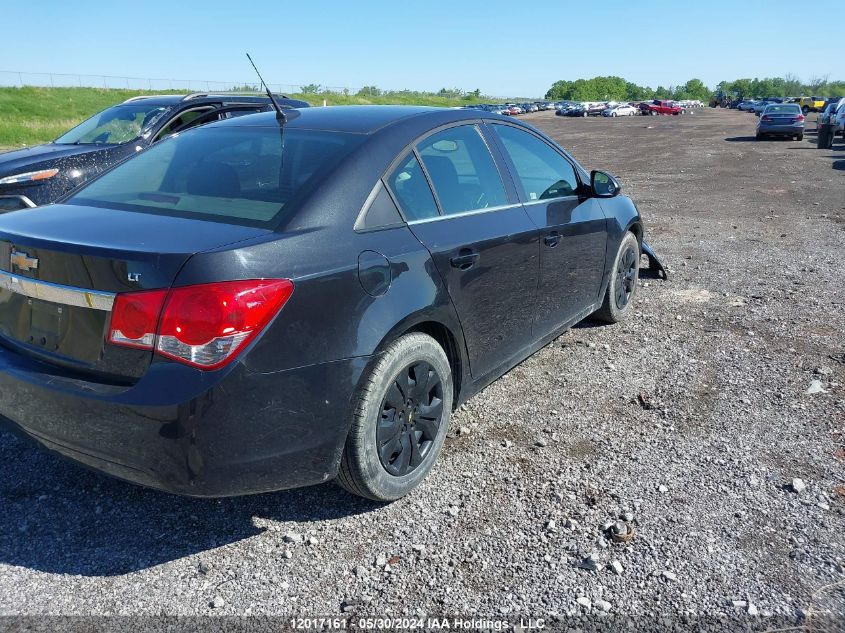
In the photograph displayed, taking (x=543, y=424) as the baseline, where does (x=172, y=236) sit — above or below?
above

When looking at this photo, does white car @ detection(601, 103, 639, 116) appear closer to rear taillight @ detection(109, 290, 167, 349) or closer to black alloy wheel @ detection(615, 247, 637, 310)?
black alloy wheel @ detection(615, 247, 637, 310)

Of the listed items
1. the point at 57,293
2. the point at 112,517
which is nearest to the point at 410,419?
the point at 112,517

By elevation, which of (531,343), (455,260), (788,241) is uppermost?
(455,260)

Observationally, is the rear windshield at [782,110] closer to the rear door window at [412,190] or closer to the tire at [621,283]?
the tire at [621,283]

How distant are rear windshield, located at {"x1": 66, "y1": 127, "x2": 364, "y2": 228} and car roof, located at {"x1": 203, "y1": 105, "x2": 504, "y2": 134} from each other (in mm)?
89

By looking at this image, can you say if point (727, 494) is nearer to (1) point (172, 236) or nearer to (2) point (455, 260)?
(2) point (455, 260)

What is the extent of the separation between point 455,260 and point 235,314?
1243mm

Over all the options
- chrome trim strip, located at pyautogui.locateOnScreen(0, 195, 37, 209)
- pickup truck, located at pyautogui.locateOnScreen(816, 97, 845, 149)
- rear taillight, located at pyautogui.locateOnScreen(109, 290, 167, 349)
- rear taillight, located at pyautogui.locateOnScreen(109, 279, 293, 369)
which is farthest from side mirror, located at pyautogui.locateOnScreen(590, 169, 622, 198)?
pickup truck, located at pyautogui.locateOnScreen(816, 97, 845, 149)

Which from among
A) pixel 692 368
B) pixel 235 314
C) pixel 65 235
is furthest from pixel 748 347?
pixel 65 235

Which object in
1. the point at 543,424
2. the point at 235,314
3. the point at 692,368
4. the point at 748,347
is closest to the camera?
the point at 235,314

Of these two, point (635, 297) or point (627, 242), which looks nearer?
point (627, 242)

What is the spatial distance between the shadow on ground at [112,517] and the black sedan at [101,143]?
13.4ft

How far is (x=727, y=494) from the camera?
3340 millimetres

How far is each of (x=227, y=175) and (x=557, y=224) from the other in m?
2.02
